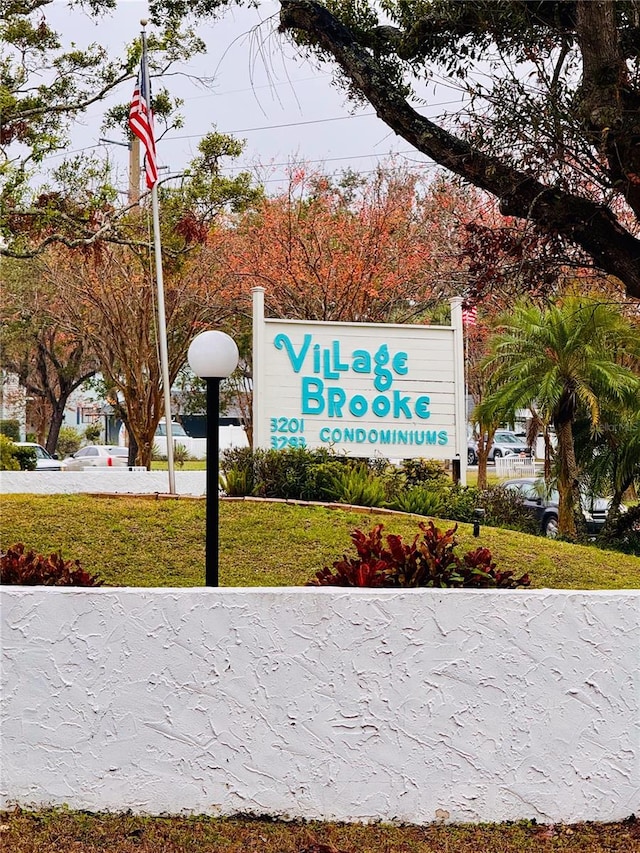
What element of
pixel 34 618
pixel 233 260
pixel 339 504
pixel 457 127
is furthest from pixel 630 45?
pixel 233 260

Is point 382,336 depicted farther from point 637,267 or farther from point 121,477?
point 637,267

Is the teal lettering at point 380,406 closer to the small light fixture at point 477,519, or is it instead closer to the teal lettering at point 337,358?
the teal lettering at point 337,358

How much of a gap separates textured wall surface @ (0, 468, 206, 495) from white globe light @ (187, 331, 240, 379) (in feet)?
21.8

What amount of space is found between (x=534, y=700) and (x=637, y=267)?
2919mm

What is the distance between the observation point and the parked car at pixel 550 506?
48.8 ft

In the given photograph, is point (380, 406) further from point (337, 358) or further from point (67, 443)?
point (67, 443)

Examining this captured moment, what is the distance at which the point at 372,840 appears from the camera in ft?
13.6

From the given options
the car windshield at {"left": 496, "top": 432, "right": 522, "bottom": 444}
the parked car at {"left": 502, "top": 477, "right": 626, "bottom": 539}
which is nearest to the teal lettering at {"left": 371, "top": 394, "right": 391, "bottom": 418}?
the parked car at {"left": 502, "top": 477, "right": 626, "bottom": 539}

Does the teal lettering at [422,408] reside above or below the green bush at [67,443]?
above

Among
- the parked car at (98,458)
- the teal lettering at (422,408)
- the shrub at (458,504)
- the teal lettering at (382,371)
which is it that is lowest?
the shrub at (458,504)

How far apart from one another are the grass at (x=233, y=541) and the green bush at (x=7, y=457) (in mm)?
7170

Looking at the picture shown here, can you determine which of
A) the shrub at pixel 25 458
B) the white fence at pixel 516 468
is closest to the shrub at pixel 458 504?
the shrub at pixel 25 458

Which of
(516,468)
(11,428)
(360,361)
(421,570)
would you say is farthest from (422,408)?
(11,428)

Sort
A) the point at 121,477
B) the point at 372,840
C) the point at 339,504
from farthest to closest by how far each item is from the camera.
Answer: the point at 121,477
the point at 339,504
the point at 372,840
